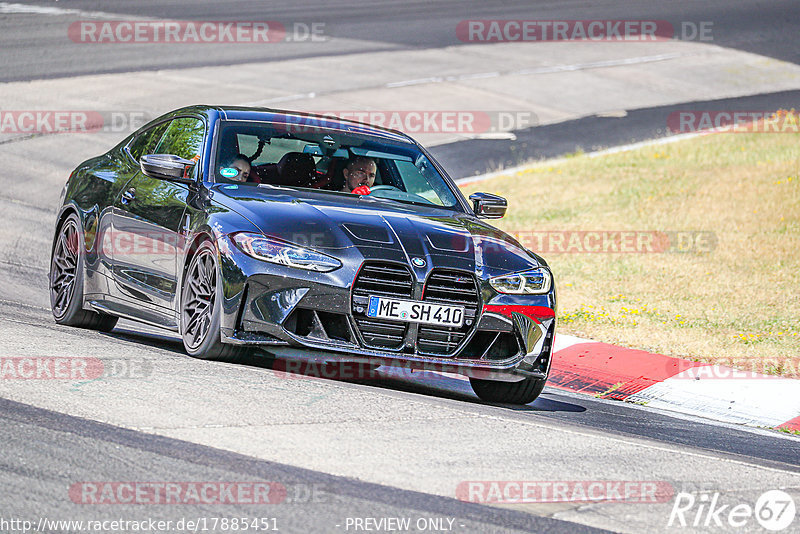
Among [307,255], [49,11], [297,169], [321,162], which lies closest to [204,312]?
[307,255]

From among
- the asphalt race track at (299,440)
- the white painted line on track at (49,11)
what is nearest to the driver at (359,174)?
the asphalt race track at (299,440)

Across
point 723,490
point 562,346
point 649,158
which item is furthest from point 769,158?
point 723,490

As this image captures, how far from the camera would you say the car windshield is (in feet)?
27.1

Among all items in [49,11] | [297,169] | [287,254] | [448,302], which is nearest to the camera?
[287,254]

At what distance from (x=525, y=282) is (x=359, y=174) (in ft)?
5.15

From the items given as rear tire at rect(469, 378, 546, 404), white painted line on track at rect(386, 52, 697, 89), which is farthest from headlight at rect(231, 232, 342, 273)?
white painted line on track at rect(386, 52, 697, 89)

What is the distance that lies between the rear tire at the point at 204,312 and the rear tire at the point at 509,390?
1.68 metres

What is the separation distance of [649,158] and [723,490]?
46.1ft

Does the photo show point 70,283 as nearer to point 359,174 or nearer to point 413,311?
point 359,174

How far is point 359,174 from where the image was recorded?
8500 millimetres

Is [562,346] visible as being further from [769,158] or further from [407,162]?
[769,158]

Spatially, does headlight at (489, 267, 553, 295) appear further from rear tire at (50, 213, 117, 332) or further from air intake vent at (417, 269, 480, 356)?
rear tire at (50, 213, 117, 332)

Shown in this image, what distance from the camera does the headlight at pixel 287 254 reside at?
23.0 ft

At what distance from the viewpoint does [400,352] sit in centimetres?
713
